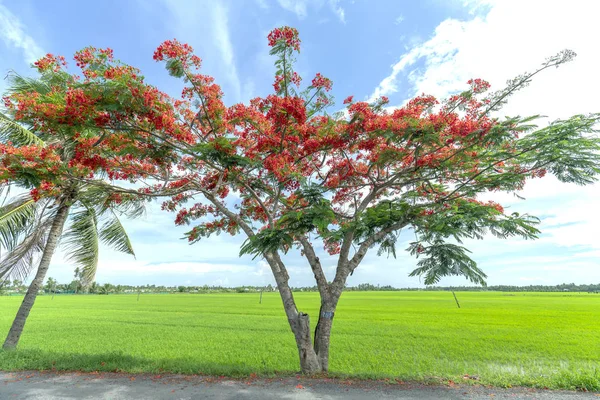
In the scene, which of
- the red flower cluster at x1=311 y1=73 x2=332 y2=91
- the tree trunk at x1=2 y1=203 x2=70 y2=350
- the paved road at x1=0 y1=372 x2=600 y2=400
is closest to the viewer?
the paved road at x1=0 y1=372 x2=600 y2=400

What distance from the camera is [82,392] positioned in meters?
5.36

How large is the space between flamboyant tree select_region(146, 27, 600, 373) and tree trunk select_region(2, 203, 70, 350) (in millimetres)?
4347

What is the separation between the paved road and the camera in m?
5.18

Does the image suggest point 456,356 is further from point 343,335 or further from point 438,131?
point 438,131

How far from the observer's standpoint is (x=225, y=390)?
5.43m

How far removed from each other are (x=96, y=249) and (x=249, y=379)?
803 centimetres

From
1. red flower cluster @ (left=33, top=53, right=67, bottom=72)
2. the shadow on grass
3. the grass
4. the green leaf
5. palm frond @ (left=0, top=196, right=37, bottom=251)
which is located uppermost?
red flower cluster @ (left=33, top=53, right=67, bottom=72)

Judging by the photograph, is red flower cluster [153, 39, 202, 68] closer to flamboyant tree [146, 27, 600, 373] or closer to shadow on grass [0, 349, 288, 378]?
flamboyant tree [146, 27, 600, 373]

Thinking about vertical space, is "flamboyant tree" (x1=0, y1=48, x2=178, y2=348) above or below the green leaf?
above

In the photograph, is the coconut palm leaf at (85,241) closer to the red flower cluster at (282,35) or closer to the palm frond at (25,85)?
the palm frond at (25,85)

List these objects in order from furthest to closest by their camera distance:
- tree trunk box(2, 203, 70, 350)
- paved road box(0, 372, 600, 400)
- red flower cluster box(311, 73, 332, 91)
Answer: tree trunk box(2, 203, 70, 350) < red flower cluster box(311, 73, 332, 91) < paved road box(0, 372, 600, 400)

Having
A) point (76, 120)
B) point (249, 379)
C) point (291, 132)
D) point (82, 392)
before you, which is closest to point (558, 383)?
point (249, 379)

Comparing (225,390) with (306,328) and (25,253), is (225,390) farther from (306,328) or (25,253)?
(25,253)

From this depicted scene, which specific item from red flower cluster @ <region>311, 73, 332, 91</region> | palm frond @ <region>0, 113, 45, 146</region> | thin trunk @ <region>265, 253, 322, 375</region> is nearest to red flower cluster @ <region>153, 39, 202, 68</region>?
red flower cluster @ <region>311, 73, 332, 91</region>
